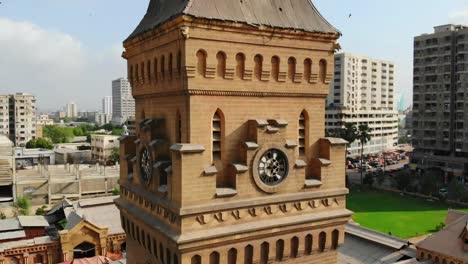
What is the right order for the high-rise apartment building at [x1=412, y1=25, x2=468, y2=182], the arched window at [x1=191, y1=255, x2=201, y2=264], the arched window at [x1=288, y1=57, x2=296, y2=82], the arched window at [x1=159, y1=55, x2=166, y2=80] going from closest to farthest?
1. the arched window at [x1=191, y1=255, x2=201, y2=264]
2. the arched window at [x1=159, y1=55, x2=166, y2=80]
3. the arched window at [x1=288, y1=57, x2=296, y2=82]
4. the high-rise apartment building at [x1=412, y1=25, x2=468, y2=182]

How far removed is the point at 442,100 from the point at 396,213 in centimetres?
4800

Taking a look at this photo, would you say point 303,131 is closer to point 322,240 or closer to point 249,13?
point 322,240

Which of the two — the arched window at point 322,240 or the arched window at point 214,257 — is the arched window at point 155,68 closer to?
the arched window at point 214,257

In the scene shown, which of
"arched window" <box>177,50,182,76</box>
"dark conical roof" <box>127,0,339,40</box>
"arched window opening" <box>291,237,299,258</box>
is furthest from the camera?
"arched window opening" <box>291,237,299,258</box>

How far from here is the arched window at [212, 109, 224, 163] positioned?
43.8 ft

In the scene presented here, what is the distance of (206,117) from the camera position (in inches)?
512

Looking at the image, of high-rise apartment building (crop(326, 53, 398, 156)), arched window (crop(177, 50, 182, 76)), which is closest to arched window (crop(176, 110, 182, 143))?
arched window (crop(177, 50, 182, 76))

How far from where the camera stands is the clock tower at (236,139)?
12586 mm

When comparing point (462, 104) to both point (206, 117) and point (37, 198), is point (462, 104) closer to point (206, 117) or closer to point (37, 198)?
point (37, 198)

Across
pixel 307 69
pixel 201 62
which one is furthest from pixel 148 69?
pixel 307 69

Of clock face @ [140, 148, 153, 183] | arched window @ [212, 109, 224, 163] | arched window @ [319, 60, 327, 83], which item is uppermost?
arched window @ [319, 60, 327, 83]

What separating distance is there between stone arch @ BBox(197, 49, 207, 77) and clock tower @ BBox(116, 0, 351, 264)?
33 mm

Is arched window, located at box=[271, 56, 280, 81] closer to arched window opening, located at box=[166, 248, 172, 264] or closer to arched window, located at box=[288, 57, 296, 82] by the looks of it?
arched window, located at box=[288, 57, 296, 82]

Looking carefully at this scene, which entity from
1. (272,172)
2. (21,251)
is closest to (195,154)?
(272,172)
